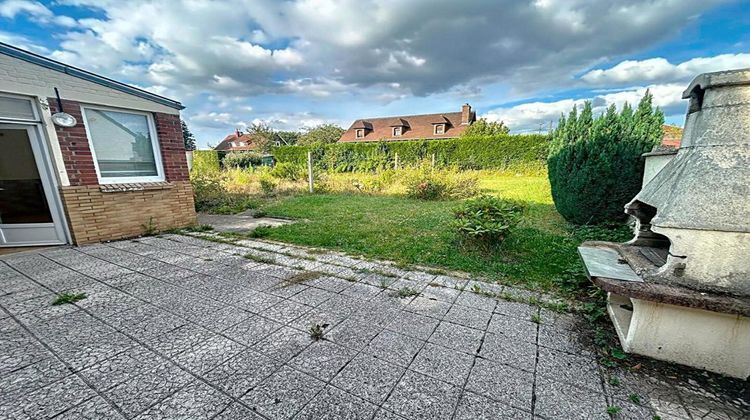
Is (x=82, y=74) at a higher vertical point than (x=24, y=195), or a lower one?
higher

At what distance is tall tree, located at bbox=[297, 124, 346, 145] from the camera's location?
133 feet

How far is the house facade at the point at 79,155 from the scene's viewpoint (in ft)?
12.4

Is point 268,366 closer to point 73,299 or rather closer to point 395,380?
point 395,380

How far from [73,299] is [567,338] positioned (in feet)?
13.7

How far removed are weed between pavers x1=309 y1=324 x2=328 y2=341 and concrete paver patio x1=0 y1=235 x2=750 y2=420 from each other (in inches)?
1.7

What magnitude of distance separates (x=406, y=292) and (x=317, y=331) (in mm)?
1011

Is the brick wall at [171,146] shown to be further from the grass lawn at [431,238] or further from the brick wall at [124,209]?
the grass lawn at [431,238]

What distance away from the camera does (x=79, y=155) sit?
4.15 metres

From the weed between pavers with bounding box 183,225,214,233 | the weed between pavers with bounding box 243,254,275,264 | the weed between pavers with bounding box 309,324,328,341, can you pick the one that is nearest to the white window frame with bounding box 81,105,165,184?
the weed between pavers with bounding box 183,225,214,233

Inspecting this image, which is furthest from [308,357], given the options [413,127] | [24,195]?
[413,127]

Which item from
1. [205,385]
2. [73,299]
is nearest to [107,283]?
[73,299]

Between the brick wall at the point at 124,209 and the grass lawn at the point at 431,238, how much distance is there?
6.18 ft

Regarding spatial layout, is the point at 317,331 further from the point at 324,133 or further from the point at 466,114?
the point at 324,133

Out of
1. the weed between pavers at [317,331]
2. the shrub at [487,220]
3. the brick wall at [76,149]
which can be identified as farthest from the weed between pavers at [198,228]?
the shrub at [487,220]
